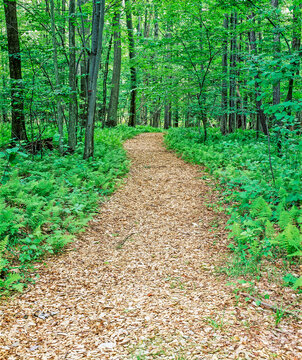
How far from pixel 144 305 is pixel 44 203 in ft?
9.97

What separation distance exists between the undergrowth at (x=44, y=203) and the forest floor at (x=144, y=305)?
28cm

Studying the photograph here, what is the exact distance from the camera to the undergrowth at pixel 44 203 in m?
3.92

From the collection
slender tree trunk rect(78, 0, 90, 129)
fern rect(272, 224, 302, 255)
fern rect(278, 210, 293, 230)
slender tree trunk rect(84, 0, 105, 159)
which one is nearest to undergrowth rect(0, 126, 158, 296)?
slender tree trunk rect(84, 0, 105, 159)

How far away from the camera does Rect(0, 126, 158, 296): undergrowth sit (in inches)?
154

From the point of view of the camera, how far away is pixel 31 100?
835 cm

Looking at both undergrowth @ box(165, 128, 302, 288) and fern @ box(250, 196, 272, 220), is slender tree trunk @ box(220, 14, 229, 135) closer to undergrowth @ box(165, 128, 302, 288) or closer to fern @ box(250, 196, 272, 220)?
undergrowth @ box(165, 128, 302, 288)

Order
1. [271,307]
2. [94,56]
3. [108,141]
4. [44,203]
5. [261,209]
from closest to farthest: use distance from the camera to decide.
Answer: [271,307], [261,209], [44,203], [94,56], [108,141]

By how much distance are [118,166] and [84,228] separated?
408 centimetres

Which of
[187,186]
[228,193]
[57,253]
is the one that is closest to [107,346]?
[57,253]

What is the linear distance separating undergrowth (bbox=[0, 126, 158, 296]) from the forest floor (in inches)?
10.9

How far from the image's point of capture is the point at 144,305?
11.5 ft

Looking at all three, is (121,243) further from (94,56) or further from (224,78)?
(224,78)

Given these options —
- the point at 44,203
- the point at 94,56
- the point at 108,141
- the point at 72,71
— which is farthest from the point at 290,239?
the point at 108,141

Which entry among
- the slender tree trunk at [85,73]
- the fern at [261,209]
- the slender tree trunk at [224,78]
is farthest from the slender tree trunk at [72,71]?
the fern at [261,209]
